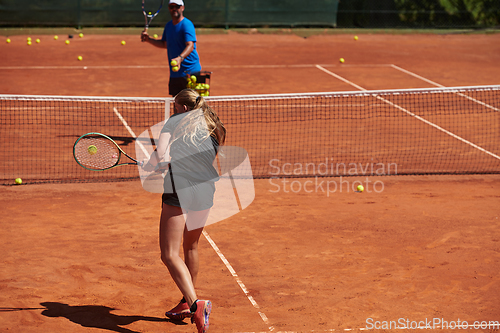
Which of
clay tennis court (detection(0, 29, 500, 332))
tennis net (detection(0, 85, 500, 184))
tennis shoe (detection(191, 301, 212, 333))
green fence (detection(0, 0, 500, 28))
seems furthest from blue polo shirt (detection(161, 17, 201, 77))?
green fence (detection(0, 0, 500, 28))

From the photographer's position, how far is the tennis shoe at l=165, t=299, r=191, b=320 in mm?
4512

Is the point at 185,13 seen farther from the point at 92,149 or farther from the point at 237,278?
the point at 237,278

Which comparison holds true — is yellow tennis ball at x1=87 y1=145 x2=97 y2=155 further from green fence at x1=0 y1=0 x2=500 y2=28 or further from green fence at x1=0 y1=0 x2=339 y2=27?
green fence at x1=0 y1=0 x2=500 y2=28

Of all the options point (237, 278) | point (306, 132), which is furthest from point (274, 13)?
point (237, 278)

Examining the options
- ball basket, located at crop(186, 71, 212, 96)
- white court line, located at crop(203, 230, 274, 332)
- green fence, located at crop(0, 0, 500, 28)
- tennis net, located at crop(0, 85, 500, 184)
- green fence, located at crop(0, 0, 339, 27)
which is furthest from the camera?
green fence, located at crop(0, 0, 500, 28)

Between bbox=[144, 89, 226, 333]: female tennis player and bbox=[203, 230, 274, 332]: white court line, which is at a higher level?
bbox=[144, 89, 226, 333]: female tennis player

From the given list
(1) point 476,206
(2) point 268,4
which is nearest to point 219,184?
(1) point 476,206

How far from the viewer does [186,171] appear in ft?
13.5

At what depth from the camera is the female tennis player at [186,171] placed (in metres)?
4.06

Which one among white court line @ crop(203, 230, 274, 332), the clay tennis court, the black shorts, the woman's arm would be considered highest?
the woman's arm

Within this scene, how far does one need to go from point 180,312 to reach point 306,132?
6751 millimetres

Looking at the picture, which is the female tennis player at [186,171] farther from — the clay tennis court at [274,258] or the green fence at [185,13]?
the green fence at [185,13]

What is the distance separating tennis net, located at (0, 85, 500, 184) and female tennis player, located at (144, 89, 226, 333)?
421cm

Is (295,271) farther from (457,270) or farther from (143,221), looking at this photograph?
(143,221)
